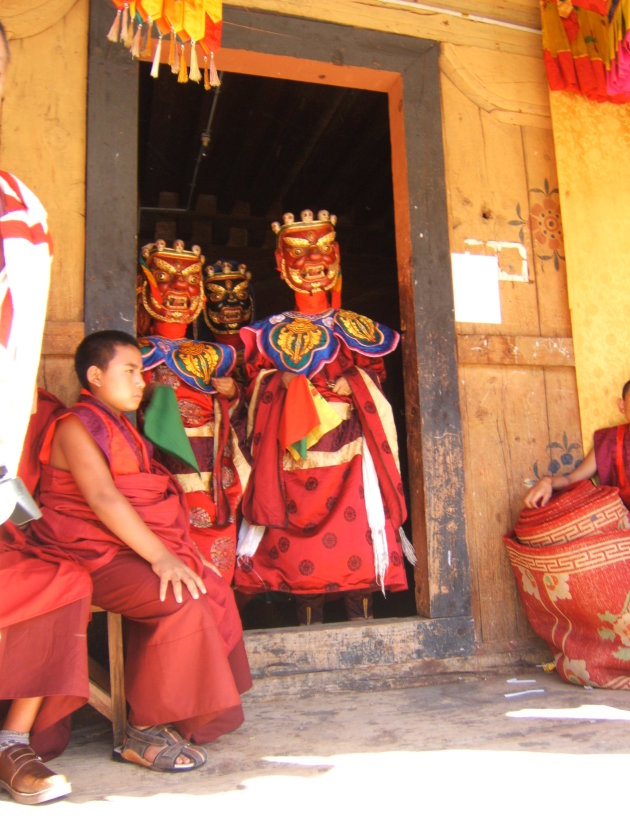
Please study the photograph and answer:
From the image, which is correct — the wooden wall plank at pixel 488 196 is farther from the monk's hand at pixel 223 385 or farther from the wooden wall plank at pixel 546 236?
the monk's hand at pixel 223 385

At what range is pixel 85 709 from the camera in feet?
9.30

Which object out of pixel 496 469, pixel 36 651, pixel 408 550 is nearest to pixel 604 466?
pixel 496 469

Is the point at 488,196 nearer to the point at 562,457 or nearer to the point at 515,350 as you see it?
the point at 515,350

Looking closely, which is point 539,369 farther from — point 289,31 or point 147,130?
point 147,130

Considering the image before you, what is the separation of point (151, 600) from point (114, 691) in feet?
1.24

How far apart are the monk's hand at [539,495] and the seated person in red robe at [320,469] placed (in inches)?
21.0

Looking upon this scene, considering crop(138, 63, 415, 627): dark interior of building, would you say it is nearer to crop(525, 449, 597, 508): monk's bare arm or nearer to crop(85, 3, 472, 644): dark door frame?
crop(85, 3, 472, 644): dark door frame

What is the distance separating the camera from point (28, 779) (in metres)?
1.89

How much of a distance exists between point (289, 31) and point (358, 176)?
8.27 ft

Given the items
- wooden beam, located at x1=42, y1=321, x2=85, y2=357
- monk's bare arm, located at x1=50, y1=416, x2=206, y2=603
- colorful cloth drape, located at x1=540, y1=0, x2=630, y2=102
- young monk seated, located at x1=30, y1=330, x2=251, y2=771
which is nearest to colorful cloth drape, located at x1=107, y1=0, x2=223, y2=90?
wooden beam, located at x1=42, y1=321, x2=85, y2=357

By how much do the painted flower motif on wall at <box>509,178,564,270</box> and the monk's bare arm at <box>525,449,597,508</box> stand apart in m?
0.95

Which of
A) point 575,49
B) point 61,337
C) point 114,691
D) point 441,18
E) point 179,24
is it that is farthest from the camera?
point 575,49

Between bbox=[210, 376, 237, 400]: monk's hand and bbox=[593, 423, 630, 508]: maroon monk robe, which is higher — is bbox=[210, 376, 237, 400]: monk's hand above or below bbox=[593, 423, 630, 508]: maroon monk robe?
above

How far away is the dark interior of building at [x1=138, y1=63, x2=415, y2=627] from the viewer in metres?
4.67
